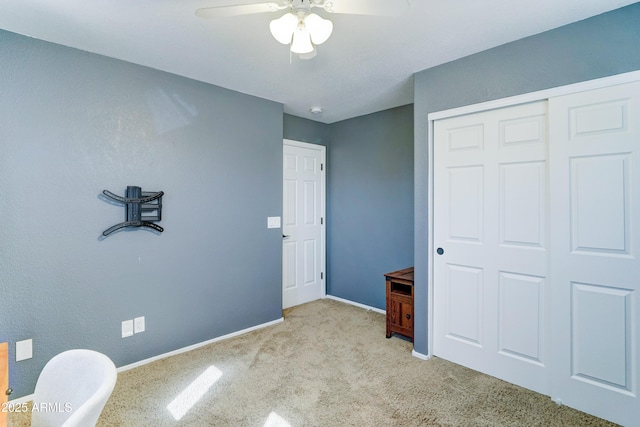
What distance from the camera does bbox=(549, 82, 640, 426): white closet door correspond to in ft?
6.05

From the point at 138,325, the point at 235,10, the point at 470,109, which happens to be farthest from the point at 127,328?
the point at 470,109

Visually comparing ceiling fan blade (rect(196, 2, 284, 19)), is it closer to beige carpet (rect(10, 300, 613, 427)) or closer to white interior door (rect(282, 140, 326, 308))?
beige carpet (rect(10, 300, 613, 427))

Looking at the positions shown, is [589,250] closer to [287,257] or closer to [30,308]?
[287,257]

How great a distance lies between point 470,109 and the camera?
2443mm

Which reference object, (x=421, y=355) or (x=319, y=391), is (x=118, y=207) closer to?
(x=319, y=391)

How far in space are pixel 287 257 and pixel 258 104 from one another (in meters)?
1.89

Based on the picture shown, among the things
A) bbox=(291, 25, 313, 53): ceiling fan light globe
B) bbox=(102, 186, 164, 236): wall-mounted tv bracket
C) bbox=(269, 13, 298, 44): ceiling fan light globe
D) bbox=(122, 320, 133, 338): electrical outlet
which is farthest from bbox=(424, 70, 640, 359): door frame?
bbox=(122, 320, 133, 338): electrical outlet

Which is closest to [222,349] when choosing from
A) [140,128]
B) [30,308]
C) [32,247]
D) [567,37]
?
[30,308]

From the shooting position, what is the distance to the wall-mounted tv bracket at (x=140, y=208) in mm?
2443

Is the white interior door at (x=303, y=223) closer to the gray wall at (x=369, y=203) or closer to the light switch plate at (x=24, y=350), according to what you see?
the gray wall at (x=369, y=203)

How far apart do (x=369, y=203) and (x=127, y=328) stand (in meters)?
2.86

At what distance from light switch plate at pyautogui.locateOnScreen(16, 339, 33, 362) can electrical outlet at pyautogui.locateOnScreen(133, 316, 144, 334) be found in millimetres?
623

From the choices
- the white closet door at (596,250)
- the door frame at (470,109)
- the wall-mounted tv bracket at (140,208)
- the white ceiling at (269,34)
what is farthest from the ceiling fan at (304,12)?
the wall-mounted tv bracket at (140,208)

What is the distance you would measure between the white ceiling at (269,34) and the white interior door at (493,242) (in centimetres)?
56
